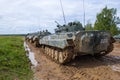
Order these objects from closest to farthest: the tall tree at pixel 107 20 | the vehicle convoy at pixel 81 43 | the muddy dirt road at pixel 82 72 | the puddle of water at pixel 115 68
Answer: the muddy dirt road at pixel 82 72
the puddle of water at pixel 115 68
the vehicle convoy at pixel 81 43
the tall tree at pixel 107 20

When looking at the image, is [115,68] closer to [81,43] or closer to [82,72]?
[82,72]

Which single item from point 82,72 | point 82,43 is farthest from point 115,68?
point 82,43

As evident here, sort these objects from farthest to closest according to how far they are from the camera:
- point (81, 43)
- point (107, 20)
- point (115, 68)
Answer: point (107, 20) → point (81, 43) → point (115, 68)

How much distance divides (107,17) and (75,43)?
99.1 feet

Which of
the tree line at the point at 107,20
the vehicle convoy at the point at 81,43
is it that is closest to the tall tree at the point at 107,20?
the tree line at the point at 107,20

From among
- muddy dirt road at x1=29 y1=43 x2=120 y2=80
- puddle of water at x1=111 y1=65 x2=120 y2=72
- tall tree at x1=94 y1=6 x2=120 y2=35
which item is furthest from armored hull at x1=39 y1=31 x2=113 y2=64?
tall tree at x1=94 y1=6 x2=120 y2=35

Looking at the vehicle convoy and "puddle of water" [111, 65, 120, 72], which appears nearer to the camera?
"puddle of water" [111, 65, 120, 72]

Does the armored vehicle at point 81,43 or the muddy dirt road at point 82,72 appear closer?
the muddy dirt road at point 82,72

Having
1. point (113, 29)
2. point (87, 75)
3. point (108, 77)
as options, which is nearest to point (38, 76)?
point (87, 75)

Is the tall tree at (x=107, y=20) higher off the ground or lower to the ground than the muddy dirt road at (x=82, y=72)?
higher

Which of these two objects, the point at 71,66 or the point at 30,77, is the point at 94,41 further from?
the point at 30,77

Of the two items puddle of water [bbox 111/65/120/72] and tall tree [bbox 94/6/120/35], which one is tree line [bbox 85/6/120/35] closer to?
tall tree [bbox 94/6/120/35]

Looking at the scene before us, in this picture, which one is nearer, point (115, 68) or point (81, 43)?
point (115, 68)

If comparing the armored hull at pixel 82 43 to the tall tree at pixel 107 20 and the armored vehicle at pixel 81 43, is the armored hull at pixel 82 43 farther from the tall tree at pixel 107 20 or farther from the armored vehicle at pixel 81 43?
the tall tree at pixel 107 20
